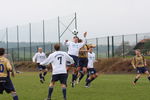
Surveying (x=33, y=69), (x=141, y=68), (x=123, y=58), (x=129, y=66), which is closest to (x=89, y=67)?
(x=141, y=68)

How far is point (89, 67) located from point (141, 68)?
292 cm

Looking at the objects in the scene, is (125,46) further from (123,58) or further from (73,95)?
(73,95)

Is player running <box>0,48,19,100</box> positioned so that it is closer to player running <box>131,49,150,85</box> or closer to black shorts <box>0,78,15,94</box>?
black shorts <box>0,78,15,94</box>

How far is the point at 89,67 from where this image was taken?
22078mm

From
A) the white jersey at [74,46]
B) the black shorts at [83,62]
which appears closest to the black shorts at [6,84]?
the white jersey at [74,46]

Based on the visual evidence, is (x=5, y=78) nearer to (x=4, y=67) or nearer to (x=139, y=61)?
(x=4, y=67)

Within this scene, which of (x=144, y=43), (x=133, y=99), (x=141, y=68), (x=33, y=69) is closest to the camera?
(x=133, y=99)

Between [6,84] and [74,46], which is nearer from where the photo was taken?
[6,84]

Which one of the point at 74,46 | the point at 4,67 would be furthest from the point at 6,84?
the point at 74,46

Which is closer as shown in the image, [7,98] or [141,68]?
[7,98]

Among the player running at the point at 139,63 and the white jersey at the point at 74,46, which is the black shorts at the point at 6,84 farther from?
the player running at the point at 139,63

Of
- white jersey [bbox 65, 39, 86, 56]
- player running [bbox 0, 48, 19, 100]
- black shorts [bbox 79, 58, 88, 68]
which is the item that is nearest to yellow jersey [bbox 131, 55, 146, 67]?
black shorts [bbox 79, 58, 88, 68]

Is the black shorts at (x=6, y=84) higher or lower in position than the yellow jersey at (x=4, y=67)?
lower

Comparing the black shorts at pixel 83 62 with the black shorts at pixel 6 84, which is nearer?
the black shorts at pixel 6 84
